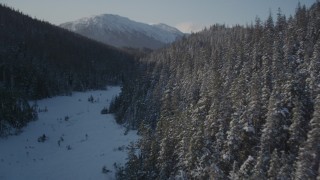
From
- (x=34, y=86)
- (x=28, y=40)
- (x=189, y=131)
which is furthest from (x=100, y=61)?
(x=189, y=131)

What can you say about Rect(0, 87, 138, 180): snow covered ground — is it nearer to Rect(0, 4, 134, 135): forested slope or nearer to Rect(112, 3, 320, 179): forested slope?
Rect(0, 4, 134, 135): forested slope

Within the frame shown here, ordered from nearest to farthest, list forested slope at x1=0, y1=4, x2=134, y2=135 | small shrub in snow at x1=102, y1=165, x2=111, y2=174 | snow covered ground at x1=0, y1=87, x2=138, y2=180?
small shrub in snow at x1=102, y1=165, x2=111, y2=174, snow covered ground at x1=0, y1=87, x2=138, y2=180, forested slope at x1=0, y1=4, x2=134, y2=135

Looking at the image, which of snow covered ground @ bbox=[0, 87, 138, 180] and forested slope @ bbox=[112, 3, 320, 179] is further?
snow covered ground @ bbox=[0, 87, 138, 180]

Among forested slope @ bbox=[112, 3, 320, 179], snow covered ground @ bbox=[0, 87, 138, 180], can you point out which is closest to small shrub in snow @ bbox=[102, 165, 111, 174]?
snow covered ground @ bbox=[0, 87, 138, 180]

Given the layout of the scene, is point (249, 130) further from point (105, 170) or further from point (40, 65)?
point (40, 65)

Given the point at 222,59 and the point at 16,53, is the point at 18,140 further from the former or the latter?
the point at 16,53

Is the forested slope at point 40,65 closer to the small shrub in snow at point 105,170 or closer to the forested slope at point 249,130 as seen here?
the small shrub in snow at point 105,170

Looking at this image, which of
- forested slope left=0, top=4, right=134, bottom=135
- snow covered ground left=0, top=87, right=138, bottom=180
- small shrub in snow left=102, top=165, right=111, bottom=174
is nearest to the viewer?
small shrub in snow left=102, top=165, right=111, bottom=174
